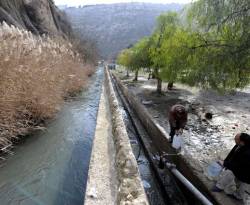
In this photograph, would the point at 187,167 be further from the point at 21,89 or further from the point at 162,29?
the point at 162,29

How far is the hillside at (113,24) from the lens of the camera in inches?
5433

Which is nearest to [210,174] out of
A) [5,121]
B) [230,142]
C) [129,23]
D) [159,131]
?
[159,131]

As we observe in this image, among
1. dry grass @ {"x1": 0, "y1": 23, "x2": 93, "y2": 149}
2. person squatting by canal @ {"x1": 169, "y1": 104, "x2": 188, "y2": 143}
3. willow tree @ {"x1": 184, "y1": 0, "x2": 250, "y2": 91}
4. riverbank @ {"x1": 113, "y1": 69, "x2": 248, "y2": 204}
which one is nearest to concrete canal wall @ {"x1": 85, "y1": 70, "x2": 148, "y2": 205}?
person squatting by canal @ {"x1": 169, "y1": 104, "x2": 188, "y2": 143}

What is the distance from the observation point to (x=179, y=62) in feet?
28.9

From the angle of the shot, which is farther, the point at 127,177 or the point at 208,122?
the point at 208,122

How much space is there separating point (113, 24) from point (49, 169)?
165 m

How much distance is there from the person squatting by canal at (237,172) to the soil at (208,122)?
0.77 metres

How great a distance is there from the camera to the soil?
743 cm

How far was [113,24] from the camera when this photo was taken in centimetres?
16325

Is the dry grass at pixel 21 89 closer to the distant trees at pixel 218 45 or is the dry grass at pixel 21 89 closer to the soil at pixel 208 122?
the soil at pixel 208 122

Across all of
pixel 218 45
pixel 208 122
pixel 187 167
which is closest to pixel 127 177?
pixel 187 167

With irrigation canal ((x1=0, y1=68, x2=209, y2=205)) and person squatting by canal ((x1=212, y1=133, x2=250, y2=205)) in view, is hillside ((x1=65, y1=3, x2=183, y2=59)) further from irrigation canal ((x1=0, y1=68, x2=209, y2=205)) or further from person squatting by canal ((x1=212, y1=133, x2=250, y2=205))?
person squatting by canal ((x1=212, y1=133, x2=250, y2=205))

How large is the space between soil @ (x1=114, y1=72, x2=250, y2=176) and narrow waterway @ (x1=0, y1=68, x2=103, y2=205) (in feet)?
8.40

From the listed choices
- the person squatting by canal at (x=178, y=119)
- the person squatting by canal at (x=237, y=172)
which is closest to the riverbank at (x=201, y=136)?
the person squatting by canal at (x=237, y=172)
